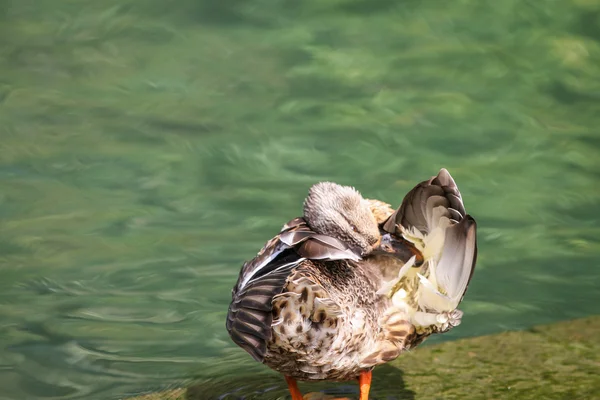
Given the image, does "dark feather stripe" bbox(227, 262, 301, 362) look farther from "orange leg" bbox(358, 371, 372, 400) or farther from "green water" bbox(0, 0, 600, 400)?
"green water" bbox(0, 0, 600, 400)

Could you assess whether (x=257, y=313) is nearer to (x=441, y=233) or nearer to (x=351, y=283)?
(x=351, y=283)

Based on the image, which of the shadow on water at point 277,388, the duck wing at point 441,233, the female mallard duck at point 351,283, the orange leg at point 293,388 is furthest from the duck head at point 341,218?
the shadow on water at point 277,388

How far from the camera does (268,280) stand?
4070 mm

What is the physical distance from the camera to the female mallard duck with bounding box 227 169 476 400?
4.04m

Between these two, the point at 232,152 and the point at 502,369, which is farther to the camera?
the point at 232,152

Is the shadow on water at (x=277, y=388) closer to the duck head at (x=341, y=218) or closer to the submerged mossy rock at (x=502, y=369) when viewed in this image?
the submerged mossy rock at (x=502, y=369)

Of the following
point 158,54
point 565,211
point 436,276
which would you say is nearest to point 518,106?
point 565,211

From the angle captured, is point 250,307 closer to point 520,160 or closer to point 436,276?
point 436,276

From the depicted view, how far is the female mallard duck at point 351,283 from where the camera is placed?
404cm

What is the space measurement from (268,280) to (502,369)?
4.99 ft

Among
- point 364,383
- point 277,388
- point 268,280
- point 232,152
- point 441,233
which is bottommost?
point 364,383

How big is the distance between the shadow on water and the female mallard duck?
0.85ft

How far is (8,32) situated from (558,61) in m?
4.98

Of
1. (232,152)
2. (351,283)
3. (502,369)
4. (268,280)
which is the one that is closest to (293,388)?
(351,283)
